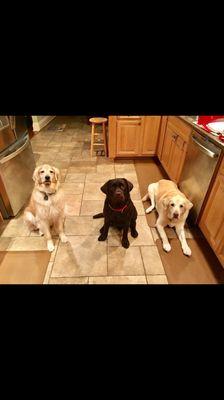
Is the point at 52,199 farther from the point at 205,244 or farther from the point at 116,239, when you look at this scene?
the point at 205,244

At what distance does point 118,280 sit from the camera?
163cm

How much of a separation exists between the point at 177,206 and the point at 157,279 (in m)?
0.64

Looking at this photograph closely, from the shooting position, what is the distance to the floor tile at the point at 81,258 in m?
1.71

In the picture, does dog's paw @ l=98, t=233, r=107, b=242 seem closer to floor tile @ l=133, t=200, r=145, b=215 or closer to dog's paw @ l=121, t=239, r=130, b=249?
dog's paw @ l=121, t=239, r=130, b=249

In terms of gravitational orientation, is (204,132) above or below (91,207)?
above

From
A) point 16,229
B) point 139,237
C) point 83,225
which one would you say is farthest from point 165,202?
point 16,229

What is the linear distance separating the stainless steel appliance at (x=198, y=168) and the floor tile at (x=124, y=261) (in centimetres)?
75

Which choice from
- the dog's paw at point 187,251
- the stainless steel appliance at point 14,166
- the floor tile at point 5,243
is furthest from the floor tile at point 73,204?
the dog's paw at point 187,251

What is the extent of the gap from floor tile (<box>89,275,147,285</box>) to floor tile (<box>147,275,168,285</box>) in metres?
0.05

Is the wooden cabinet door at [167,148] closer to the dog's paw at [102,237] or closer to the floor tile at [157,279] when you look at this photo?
the dog's paw at [102,237]

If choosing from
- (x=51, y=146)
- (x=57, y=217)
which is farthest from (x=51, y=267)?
(x=51, y=146)

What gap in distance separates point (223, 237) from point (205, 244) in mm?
379

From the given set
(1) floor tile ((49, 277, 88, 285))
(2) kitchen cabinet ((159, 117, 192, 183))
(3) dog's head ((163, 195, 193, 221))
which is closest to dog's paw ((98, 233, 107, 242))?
(1) floor tile ((49, 277, 88, 285))

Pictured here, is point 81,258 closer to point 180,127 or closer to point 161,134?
point 180,127
